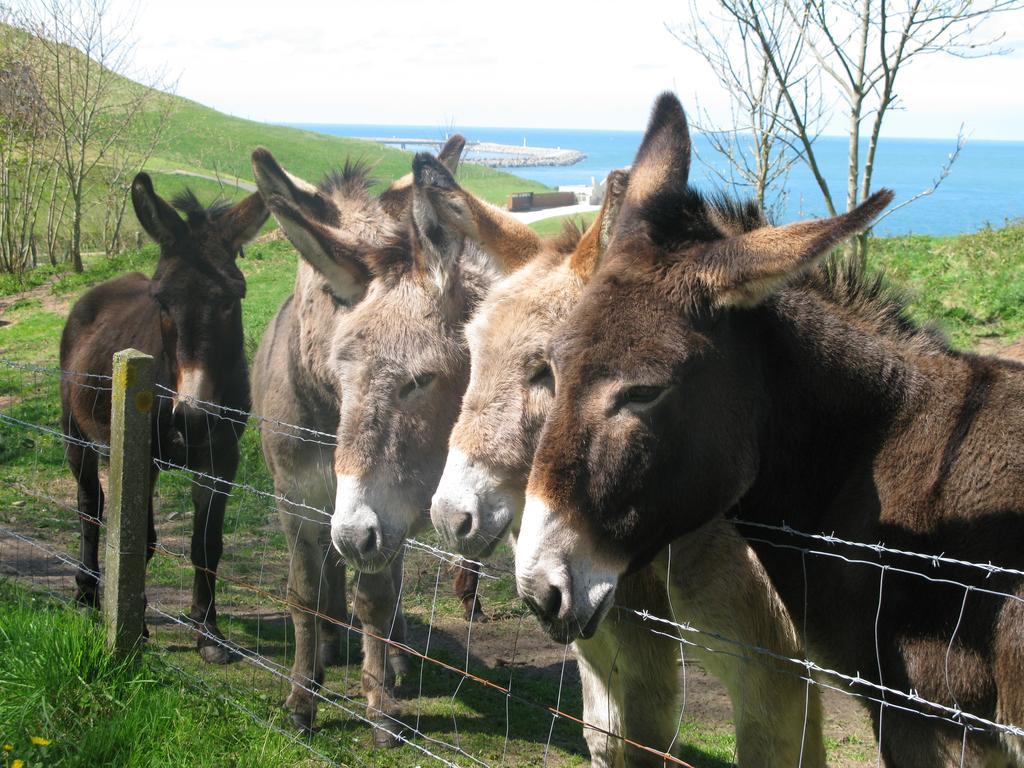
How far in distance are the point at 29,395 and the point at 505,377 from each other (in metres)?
10.1

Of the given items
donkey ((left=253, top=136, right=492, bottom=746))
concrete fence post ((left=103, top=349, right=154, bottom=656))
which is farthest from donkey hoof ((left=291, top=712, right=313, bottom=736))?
concrete fence post ((left=103, top=349, right=154, bottom=656))

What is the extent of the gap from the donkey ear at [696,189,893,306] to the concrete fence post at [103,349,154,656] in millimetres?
2632

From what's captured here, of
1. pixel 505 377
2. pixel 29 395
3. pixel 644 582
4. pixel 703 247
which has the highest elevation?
pixel 703 247

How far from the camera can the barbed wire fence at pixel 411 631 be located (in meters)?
2.51

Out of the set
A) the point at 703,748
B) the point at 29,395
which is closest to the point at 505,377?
the point at 703,748

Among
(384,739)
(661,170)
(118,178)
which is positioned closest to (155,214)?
(384,739)

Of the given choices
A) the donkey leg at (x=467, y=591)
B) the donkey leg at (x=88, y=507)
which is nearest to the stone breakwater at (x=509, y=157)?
the donkey leg at (x=88, y=507)

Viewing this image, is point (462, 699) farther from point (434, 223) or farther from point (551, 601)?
point (551, 601)

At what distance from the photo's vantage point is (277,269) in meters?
17.8

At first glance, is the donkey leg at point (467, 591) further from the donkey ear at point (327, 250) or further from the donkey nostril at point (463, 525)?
the donkey nostril at point (463, 525)

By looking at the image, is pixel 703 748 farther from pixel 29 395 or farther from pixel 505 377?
pixel 29 395

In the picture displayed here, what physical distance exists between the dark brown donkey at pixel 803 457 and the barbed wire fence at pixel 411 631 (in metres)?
0.04

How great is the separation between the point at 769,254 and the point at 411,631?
4.42 meters

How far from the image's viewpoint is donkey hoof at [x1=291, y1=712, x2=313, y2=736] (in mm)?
4391
